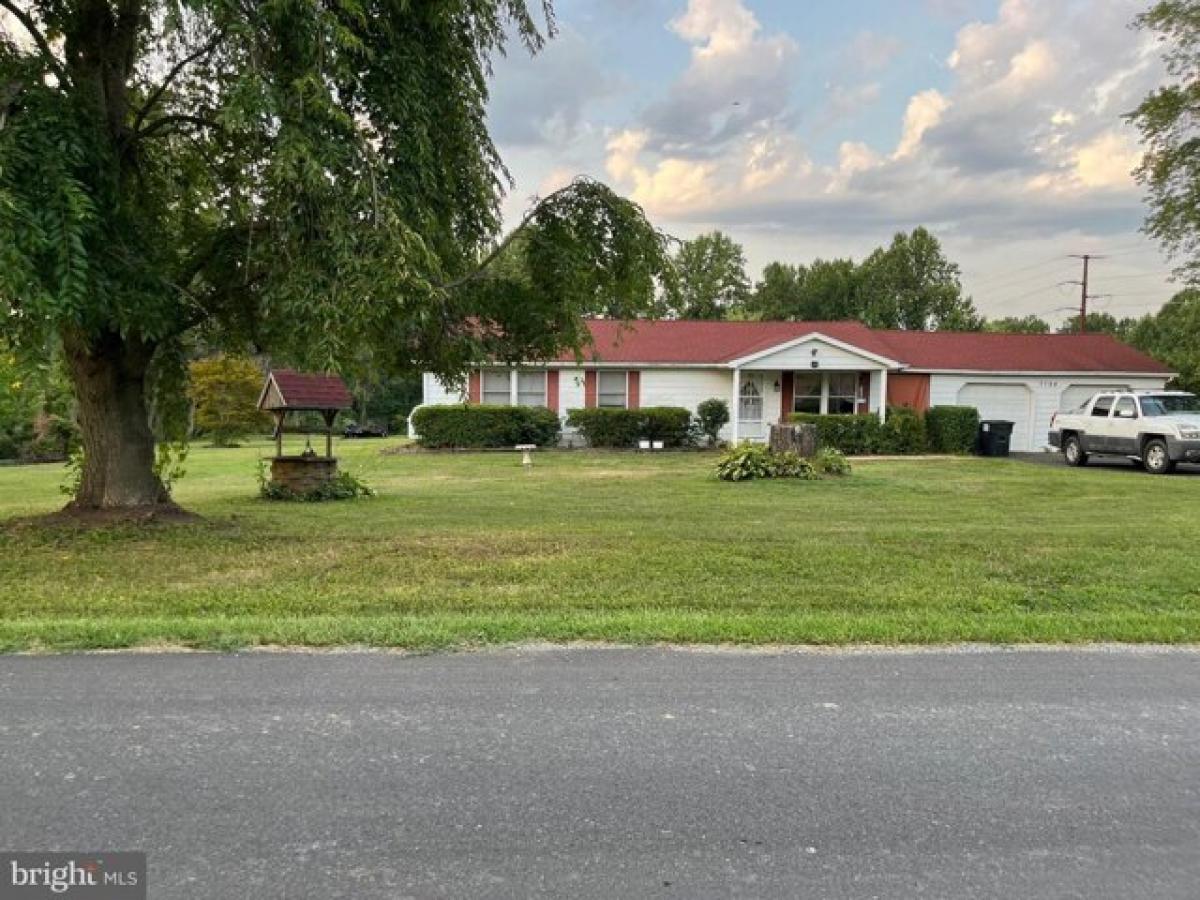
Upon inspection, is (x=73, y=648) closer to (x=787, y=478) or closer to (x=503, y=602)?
(x=503, y=602)

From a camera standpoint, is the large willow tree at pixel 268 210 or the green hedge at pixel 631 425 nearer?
the large willow tree at pixel 268 210

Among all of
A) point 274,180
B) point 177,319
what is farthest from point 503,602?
point 177,319

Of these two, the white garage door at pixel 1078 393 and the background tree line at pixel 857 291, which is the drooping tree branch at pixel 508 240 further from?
the background tree line at pixel 857 291

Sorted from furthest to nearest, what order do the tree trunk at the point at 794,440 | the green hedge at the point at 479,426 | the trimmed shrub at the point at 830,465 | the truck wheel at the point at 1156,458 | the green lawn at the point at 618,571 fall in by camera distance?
1. the green hedge at the point at 479,426
2. the truck wheel at the point at 1156,458
3. the tree trunk at the point at 794,440
4. the trimmed shrub at the point at 830,465
5. the green lawn at the point at 618,571

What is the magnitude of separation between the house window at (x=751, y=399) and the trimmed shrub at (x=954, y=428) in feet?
17.1

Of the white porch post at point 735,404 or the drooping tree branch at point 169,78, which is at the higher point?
the drooping tree branch at point 169,78

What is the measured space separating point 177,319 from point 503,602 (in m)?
5.29

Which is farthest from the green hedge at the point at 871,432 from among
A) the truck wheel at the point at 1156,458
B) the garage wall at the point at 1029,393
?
the truck wheel at the point at 1156,458

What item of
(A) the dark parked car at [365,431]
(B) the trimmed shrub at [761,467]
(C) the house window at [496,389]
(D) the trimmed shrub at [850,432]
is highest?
(C) the house window at [496,389]

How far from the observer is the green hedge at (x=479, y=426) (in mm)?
25141

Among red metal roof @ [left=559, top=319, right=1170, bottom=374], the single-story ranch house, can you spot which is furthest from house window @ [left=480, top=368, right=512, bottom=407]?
red metal roof @ [left=559, top=319, right=1170, bottom=374]

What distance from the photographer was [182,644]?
5.42 m

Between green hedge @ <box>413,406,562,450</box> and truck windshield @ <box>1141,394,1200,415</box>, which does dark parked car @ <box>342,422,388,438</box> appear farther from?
truck windshield @ <box>1141,394,1200,415</box>

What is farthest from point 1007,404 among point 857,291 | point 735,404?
point 857,291
